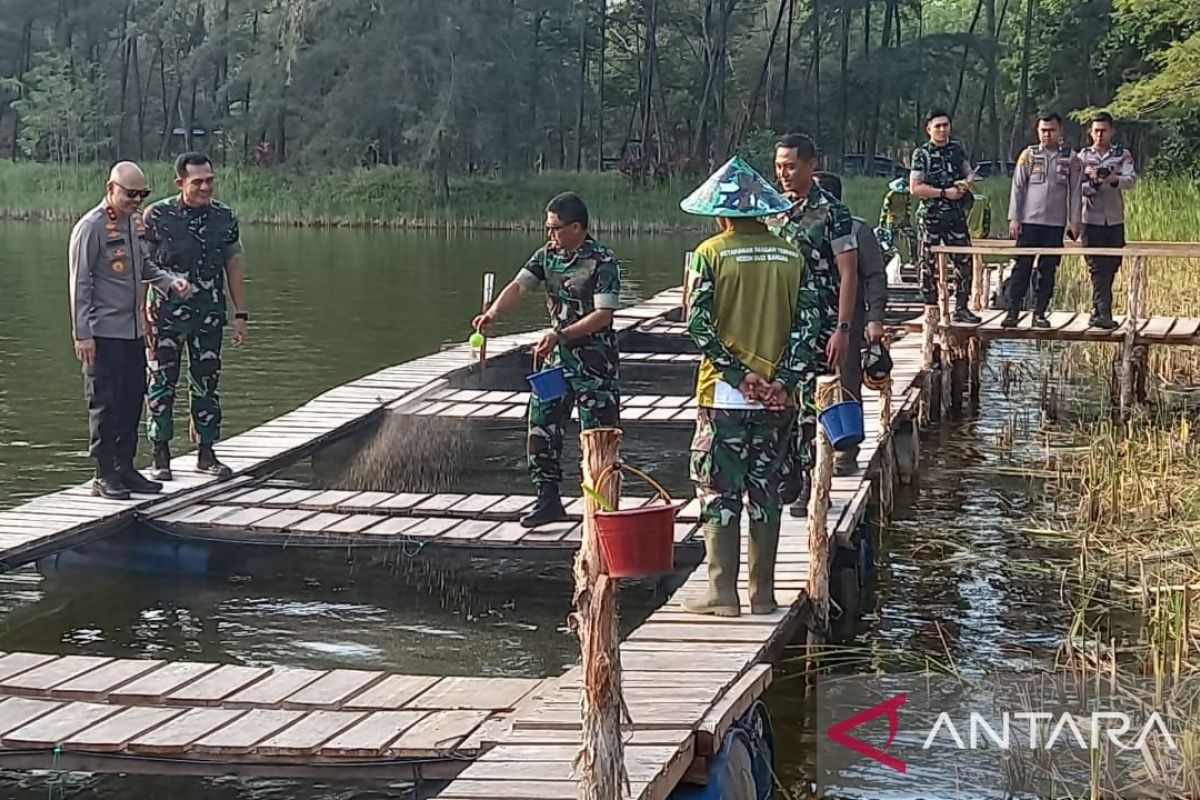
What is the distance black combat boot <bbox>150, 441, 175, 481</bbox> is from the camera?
8.60m

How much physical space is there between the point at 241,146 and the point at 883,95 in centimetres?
1799

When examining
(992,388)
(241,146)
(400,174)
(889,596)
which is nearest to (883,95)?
(400,174)

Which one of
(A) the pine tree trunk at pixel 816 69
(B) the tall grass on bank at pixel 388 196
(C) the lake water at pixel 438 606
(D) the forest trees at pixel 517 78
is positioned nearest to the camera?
(C) the lake water at pixel 438 606

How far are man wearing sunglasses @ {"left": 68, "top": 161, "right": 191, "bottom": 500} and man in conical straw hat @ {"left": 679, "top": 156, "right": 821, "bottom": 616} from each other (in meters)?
3.30

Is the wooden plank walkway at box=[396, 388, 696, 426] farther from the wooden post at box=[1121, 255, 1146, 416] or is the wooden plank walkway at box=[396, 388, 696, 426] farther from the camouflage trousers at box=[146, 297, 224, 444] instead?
the wooden post at box=[1121, 255, 1146, 416]

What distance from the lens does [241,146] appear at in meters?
47.3

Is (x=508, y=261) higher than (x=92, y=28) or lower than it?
lower

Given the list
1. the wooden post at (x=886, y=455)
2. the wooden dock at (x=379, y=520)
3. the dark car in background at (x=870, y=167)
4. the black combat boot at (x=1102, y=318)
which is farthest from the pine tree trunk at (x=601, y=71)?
the wooden dock at (x=379, y=520)

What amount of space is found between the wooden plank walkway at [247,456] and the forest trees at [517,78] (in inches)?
999

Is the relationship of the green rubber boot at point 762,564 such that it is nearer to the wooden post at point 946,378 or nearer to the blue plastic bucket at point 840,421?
the blue plastic bucket at point 840,421

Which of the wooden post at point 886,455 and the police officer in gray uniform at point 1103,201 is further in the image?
the police officer in gray uniform at point 1103,201

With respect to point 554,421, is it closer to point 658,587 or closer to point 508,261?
point 658,587

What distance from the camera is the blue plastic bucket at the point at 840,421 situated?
248 inches

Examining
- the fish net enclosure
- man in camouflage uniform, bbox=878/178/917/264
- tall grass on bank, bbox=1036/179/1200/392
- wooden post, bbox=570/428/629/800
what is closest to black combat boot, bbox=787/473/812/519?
the fish net enclosure
